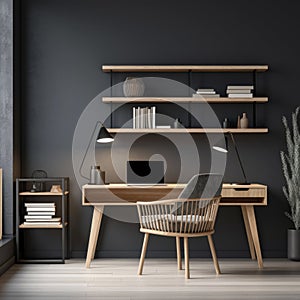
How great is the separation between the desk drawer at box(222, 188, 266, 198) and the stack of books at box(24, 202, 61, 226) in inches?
61.5

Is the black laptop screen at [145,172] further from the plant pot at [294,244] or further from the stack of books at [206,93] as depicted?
the plant pot at [294,244]

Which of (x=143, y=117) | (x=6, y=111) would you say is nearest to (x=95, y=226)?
(x=143, y=117)

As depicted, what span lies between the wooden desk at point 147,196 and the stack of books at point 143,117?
0.64 meters

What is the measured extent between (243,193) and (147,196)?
0.86 m

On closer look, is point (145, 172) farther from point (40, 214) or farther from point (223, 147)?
point (40, 214)

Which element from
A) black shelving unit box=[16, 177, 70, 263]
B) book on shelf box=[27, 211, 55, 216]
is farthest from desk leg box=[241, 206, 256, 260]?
book on shelf box=[27, 211, 55, 216]

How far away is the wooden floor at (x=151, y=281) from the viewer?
450 centimetres

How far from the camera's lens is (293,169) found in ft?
19.9

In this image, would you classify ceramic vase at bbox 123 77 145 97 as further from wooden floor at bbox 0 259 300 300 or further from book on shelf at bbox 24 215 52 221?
wooden floor at bbox 0 259 300 300

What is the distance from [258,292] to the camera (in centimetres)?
458

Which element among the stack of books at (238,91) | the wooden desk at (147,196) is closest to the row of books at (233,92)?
the stack of books at (238,91)

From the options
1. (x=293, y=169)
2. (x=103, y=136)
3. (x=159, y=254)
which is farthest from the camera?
(x=159, y=254)

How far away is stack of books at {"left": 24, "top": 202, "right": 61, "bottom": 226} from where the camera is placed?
19.5 feet

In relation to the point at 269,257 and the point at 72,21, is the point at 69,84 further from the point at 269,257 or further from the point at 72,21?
the point at 269,257
